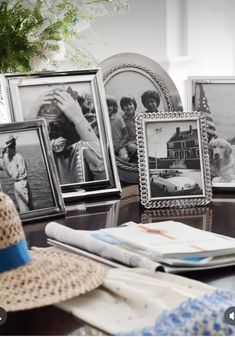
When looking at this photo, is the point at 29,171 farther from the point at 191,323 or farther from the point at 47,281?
the point at 191,323

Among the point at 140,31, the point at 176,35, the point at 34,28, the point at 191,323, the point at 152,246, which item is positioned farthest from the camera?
the point at 176,35

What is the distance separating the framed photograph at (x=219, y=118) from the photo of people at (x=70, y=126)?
0.25 metres

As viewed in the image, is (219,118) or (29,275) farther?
(219,118)

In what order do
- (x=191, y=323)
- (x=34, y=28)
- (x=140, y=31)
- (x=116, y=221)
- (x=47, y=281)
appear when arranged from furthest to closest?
(x=140, y=31)
(x=34, y=28)
(x=116, y=221)
(x=47, y=281)
(x=191, y=323)

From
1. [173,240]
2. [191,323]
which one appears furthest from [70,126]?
[191,323]

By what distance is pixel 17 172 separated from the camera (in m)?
1.26

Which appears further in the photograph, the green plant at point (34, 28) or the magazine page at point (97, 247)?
the green plant at point (34, 28)

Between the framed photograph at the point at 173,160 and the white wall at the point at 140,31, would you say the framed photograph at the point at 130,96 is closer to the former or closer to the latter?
the framed photograph at the point at 173,160

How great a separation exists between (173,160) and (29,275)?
581 mm

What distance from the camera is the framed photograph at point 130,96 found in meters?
1.51

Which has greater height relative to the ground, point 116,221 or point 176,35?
point 176,35

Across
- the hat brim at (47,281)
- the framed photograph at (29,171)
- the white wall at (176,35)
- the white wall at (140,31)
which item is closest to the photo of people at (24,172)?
the framed photograph at (29,171)

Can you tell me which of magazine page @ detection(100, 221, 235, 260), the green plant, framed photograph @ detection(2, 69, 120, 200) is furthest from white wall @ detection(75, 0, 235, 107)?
magazine page @ detection(100, 221, 235, 260)

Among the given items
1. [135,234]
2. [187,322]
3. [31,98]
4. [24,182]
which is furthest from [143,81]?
[187,322]
